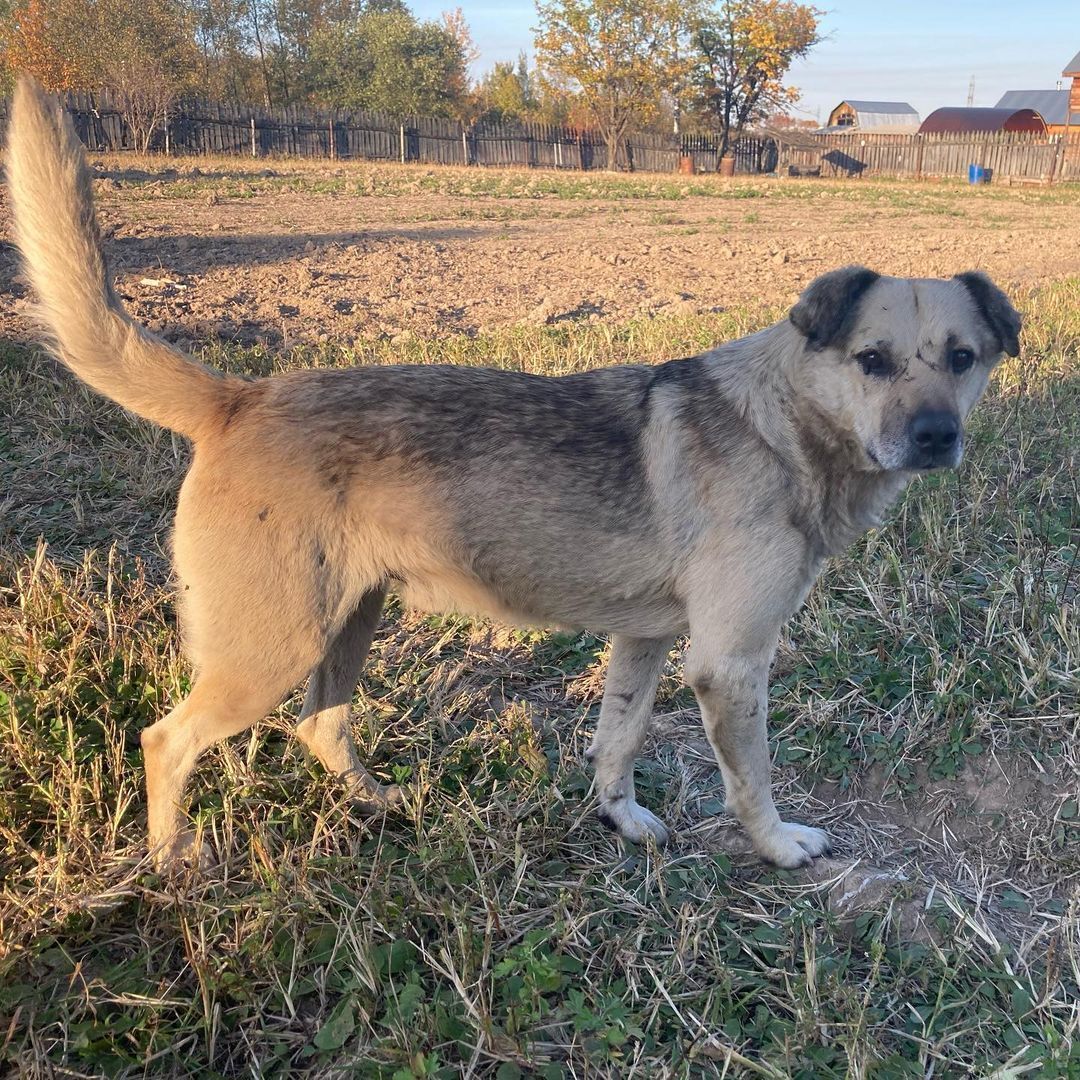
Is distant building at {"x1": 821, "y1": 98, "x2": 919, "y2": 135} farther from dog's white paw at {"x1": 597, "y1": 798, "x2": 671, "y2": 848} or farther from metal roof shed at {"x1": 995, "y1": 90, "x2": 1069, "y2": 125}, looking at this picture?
dog's white paw at {"x1": 597, "y1": 798, "x2": 671, "y2": 848}

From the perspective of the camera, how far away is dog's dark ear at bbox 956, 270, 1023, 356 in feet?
10.7

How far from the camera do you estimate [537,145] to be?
47531mm

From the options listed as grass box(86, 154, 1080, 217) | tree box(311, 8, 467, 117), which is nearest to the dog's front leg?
grass box(86, 154, 1080, 217)

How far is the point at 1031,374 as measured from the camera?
7051mm

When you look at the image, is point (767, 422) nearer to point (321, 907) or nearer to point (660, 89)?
point (321, 907)

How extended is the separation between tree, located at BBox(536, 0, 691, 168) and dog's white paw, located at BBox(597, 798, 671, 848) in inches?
2062

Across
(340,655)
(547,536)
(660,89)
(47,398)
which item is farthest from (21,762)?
(660,89)

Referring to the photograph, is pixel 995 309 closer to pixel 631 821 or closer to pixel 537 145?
pixel 631 821

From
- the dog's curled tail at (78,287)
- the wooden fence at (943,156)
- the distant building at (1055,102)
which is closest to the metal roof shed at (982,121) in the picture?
the distant building at (1055,102)

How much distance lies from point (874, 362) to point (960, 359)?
32 cm

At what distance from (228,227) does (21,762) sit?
1274 centimetres

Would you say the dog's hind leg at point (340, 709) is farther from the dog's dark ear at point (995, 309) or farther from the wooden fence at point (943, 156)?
the wooden fence at point (943, 156)

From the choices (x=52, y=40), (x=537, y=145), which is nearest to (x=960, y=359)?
(x=52, y=40)

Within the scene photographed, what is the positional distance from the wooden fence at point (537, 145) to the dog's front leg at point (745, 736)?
36.0 metres
